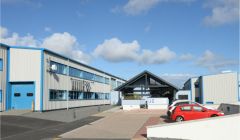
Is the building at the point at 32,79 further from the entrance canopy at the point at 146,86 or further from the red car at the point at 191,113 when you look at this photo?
the red car at the point at 191,113

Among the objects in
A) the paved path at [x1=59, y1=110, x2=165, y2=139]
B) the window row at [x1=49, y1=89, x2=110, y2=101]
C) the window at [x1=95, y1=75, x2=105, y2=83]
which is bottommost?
the paved path at [x1=59, y1=110, x2=165, y2=139]

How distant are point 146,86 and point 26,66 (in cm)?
2041

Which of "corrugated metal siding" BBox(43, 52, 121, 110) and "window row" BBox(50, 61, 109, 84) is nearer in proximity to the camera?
"corrugated metal siding" BBox(43, 52, 121, 110)

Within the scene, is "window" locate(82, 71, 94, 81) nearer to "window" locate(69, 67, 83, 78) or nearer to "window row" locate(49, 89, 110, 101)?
"window" locate(69, 67, 83, 78)

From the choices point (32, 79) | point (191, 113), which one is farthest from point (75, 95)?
point (191, 113)

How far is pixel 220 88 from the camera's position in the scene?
5066 centimetres

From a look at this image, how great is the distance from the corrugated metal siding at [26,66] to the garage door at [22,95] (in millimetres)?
651

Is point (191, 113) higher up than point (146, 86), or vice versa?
point (146, 86)

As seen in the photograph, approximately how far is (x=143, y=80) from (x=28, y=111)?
22.0 meters

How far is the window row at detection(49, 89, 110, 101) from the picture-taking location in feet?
121

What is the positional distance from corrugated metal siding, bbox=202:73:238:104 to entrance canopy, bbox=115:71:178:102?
5538mm

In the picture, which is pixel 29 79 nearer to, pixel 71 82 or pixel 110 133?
pixel 71 82

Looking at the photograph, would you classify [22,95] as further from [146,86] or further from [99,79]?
[99,79]

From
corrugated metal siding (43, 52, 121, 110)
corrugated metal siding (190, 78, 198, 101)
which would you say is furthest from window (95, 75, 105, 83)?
corrugated metal siding (190, 78, 198, 101)
